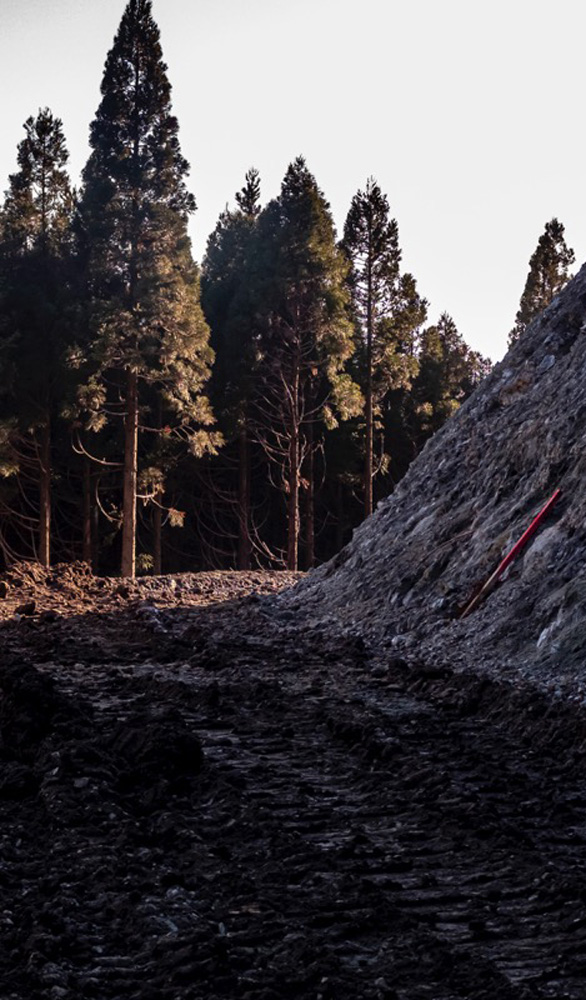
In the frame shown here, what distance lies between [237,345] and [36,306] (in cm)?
648

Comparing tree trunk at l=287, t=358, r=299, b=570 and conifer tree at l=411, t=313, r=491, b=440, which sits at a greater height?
conifer tree at l=411, t=313, r=491, b=440

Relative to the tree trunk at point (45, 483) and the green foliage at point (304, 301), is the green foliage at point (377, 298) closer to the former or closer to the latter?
the green foliage at point (304, 301)

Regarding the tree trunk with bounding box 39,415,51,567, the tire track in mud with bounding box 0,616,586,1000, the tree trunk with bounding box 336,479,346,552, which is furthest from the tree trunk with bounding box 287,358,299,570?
the tire track in mud with bounding box 0,616,586,1000

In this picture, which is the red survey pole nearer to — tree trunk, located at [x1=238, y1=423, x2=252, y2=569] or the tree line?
the tree line

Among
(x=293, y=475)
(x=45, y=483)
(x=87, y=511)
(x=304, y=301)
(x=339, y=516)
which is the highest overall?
(x=304, y=301)

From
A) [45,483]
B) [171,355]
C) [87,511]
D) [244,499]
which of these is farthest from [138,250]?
[244,499]

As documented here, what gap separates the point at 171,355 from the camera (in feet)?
88.1

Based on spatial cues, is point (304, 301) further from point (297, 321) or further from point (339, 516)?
point (339, 516)

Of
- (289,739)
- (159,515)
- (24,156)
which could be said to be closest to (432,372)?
(159,515)

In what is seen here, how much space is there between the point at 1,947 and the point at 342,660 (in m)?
8.64

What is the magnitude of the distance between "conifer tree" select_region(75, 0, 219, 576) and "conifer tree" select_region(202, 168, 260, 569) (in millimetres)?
3871

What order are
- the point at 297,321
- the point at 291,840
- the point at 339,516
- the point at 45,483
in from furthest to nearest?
the point at 339,516 → the point at 297,321 → the point at 45,483 → the point at 291,840

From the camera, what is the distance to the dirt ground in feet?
12.9

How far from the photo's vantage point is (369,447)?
1393 inches
